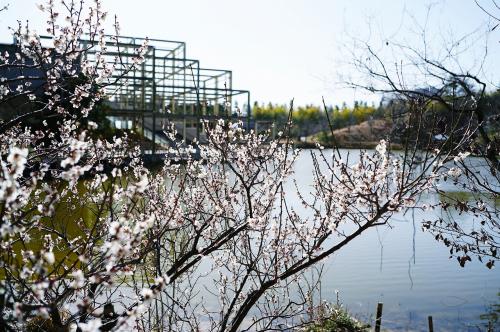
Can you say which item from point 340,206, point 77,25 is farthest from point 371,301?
point 77,25

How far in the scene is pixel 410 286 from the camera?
34.1ft

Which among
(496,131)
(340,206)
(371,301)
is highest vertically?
(496,131)

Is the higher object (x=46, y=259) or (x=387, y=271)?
(x=46, y=259)

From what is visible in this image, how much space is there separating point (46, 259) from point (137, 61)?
3297mm

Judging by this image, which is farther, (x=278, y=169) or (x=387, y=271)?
(x=387, y=271)

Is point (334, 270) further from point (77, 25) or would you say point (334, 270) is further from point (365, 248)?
point (77, 25)

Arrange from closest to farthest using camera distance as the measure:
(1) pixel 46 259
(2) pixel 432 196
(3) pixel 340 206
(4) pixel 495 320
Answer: (1) pixel 46 259 < (3) pixel 340 206 < (4) pixel 495 320 < (2) pixel 432 196

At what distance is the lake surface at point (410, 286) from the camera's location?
8.78 m

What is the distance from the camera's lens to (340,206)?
3.69 metres

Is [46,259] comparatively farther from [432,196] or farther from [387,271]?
[432,196]

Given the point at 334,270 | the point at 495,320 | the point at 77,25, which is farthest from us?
the point at 334,270

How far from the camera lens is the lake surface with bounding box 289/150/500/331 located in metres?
8.78

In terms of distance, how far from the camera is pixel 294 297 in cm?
905

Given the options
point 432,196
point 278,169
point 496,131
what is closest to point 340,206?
point 278,169
